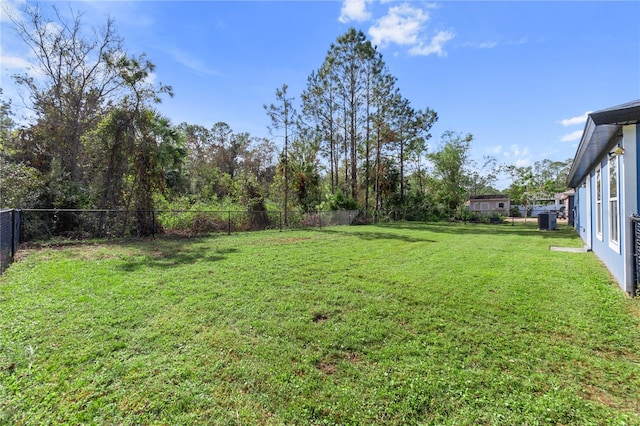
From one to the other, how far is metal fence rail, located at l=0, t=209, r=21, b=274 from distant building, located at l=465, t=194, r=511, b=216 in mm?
41082

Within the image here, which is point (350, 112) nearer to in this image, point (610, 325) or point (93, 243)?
point (93, 243)

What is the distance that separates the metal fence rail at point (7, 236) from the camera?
221 inches

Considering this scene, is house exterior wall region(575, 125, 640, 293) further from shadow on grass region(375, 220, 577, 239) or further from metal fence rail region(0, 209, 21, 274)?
metal fence rail region(0, 209, 21, 274)

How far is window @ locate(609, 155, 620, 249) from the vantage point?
16.5 ft

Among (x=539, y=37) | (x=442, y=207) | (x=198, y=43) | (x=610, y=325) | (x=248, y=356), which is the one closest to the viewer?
(x=248, y=356)

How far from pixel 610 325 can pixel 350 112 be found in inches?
836

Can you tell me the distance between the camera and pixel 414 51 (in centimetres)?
1313

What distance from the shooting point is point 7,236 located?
6.20m

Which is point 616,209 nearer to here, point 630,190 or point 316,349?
point 630,190

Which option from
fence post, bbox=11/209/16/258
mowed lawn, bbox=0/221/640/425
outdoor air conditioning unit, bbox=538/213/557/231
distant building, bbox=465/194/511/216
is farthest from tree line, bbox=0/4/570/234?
outdoor air conditioning unit, bbox=538/213/557/231

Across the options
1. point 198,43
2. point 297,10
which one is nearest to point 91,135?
point 198,43

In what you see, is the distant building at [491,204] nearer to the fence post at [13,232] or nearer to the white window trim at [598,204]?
the white window trim at [598,204]

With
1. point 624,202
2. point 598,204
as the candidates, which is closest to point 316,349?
point 624,202

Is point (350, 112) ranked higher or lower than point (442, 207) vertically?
higher
